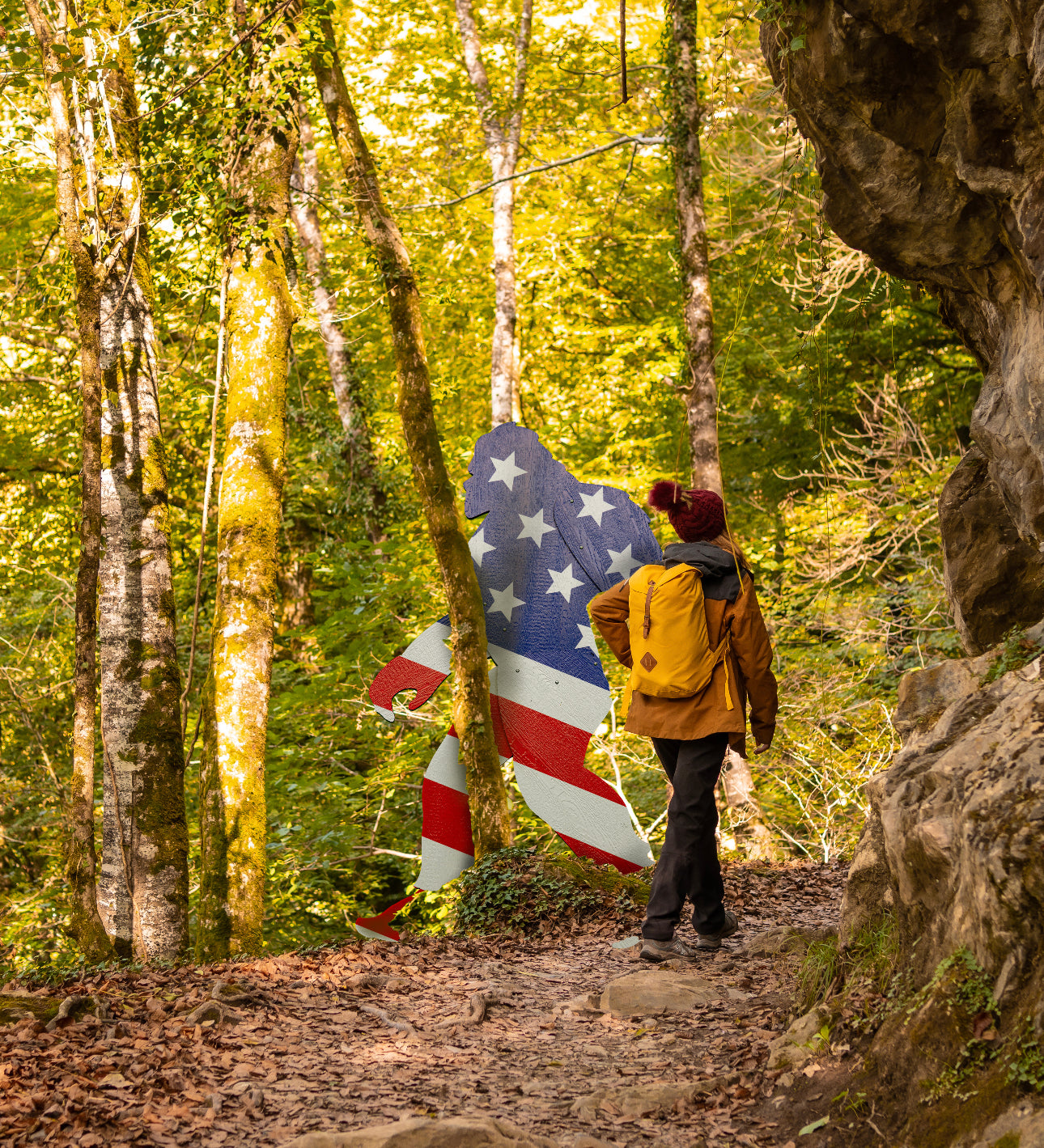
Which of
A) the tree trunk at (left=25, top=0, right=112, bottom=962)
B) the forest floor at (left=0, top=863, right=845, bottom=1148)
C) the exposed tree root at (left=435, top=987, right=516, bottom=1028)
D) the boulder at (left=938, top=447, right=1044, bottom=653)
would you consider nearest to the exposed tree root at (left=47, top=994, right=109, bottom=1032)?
the forest floor at (left=0, top=863, right=845, bottom=1148)

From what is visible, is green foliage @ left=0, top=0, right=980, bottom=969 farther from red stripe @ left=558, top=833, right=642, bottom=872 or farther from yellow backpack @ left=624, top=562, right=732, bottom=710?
yellow backpack @ left=624, top=562, right=732, bottom=710

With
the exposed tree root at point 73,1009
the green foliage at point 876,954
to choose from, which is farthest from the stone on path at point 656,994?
the exposed tree root at point 73,1009

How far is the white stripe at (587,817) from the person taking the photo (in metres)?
6.82

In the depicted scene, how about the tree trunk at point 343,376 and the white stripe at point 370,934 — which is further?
the tree trunk at point 343,376

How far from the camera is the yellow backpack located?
4961 mm

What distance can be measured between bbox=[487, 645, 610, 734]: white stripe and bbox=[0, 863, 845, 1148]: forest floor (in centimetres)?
183

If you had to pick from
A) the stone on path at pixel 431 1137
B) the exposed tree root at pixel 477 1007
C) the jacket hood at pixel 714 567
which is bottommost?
the exposed tree root at pixel 477 1007

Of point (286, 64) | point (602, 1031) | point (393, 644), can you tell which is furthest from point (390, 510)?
point (602, 1031)

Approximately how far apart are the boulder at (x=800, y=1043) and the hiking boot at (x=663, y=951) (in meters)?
1.64

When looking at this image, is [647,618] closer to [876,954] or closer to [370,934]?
[876,954]

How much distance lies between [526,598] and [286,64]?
390cm

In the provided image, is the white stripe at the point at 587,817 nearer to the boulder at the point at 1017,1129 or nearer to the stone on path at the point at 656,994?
the stone on path at the point at 656,994

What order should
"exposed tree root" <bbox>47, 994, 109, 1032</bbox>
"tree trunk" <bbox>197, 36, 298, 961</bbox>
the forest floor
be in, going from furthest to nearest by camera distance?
"tree trunk" <bbox>197, 36, 298, 961</bbox>
"exposed tree root" <bbox>47, 994, 109, 1032</bbox>
the forest floor

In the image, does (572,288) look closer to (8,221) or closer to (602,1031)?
(8,221)
